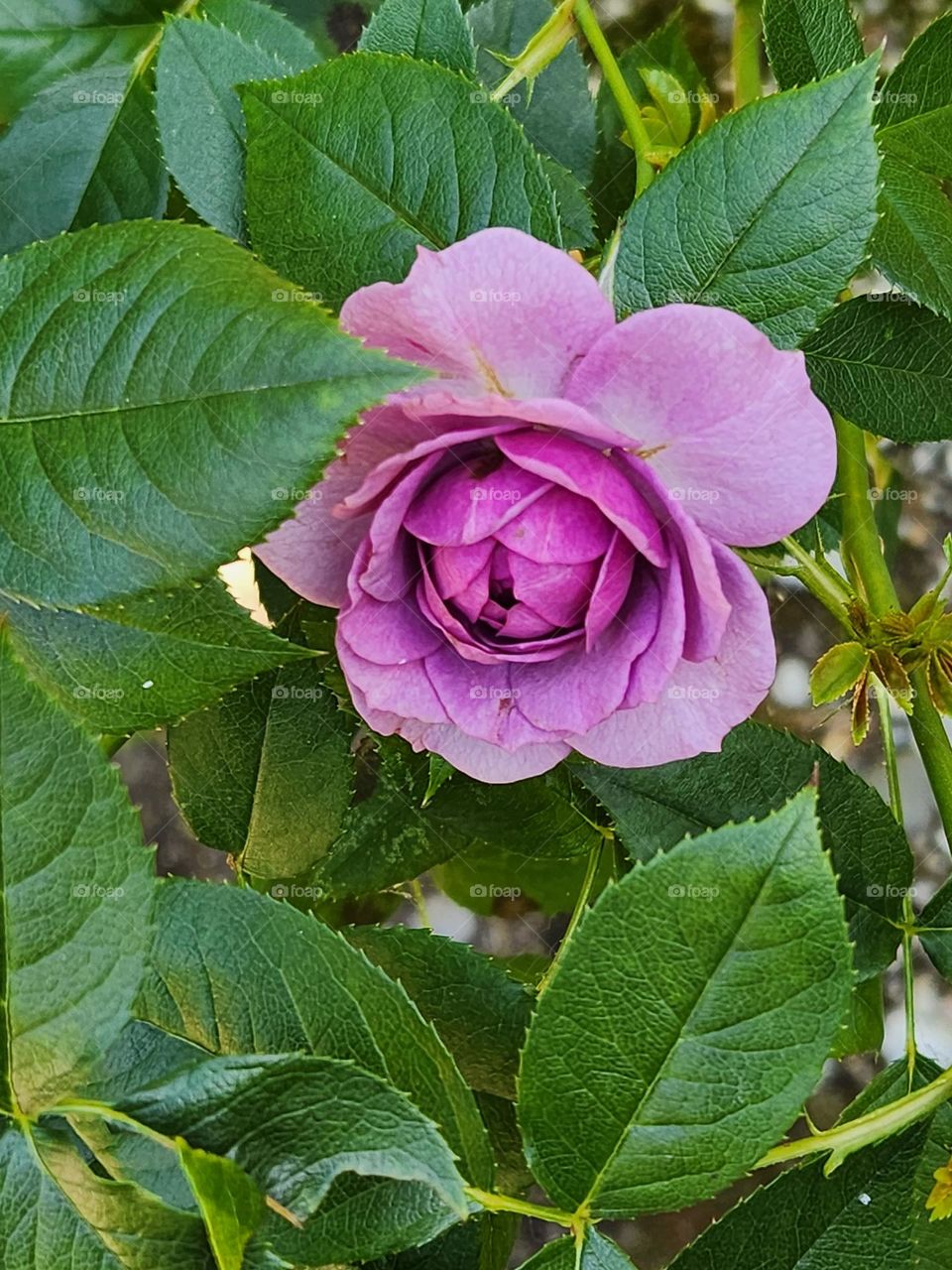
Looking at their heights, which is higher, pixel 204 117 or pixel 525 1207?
pixel 204 117

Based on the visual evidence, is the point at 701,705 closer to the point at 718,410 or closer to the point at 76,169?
the point at 718,410

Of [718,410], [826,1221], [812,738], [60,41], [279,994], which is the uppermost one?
[60,41]

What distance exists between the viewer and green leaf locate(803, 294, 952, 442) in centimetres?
49

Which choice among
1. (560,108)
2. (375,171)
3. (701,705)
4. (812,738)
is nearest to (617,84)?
(560,108)

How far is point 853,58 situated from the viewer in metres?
0.45

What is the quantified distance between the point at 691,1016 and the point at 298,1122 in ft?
0.32

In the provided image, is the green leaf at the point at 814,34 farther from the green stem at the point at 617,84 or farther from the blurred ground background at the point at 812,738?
the blurred ground background at the point at 812,738

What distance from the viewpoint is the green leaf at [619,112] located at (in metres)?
0.56

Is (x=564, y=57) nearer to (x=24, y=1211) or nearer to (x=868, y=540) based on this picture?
(x=868, y=540)

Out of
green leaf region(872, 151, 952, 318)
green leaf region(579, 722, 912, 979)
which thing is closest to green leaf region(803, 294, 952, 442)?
green leaf region(872, 151, 952, 318)

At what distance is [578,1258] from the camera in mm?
312

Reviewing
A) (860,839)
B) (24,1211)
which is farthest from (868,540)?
(24,1211)

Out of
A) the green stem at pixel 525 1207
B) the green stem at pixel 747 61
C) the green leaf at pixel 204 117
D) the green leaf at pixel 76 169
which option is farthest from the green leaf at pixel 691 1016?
the green stem at pixel 747 61

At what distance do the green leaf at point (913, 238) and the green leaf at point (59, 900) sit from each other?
1.12 ft
